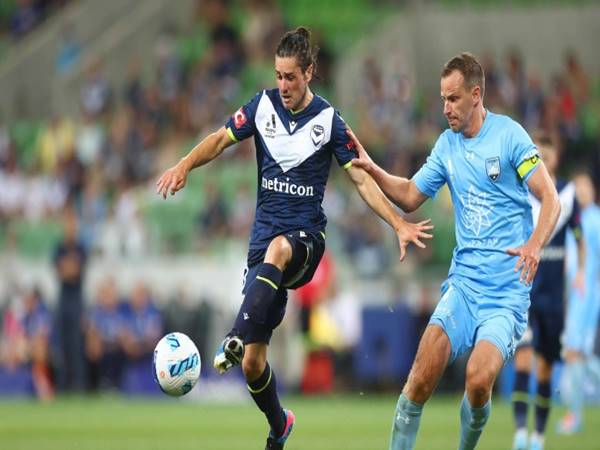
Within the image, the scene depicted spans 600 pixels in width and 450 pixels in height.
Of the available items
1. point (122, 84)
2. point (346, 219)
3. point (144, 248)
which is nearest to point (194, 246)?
point (144, 248)

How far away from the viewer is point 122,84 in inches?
1186

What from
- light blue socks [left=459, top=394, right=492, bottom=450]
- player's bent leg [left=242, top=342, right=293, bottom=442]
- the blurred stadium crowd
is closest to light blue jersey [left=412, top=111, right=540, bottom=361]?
light blue socks [left=459, top=394, right=492, bottom=450]

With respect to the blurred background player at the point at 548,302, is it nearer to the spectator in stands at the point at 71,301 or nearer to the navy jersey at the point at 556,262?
the navy jersey at the point at 556,262

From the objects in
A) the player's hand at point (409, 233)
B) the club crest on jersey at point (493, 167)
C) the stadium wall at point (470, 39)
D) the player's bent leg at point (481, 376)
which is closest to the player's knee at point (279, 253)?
the player's hand at point (409, 233)

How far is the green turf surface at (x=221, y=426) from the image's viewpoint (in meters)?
13.4

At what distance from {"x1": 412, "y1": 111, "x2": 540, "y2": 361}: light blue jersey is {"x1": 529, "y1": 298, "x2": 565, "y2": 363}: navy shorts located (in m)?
3.68

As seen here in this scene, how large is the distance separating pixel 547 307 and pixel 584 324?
3238 mm

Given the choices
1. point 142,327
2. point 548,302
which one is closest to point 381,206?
point 548,302

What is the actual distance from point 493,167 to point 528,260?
0.83 metres

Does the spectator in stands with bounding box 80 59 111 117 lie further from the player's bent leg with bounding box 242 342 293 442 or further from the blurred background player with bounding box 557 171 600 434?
the player's bent leg with bounding box 242 342 293 442

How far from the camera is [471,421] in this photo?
30.7 ft

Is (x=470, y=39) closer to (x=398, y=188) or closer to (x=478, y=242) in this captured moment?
(x=398, y=188)

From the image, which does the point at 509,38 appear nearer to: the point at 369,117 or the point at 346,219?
the point at 369,117

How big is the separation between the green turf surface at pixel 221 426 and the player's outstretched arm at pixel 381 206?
11.2 feet
